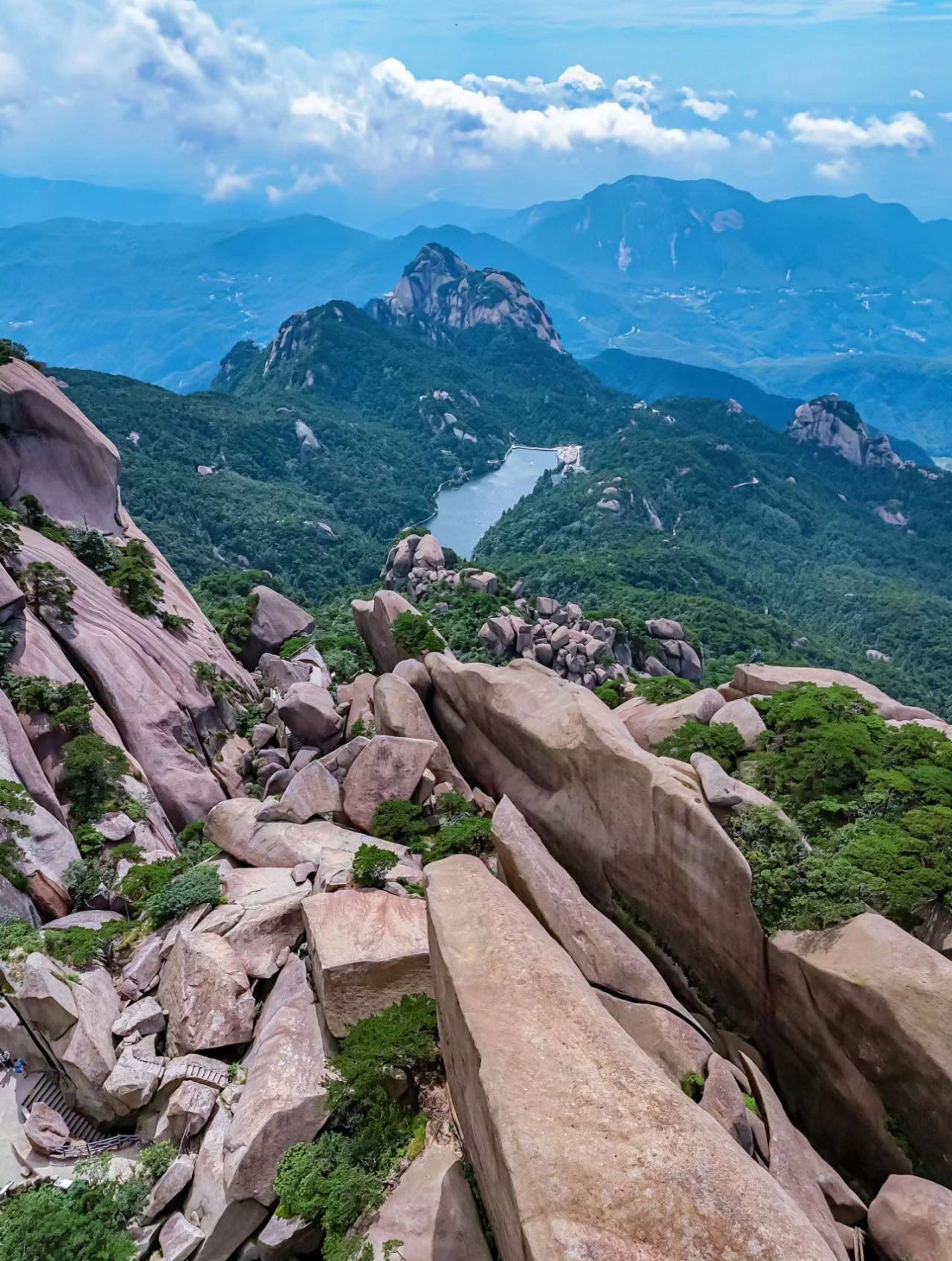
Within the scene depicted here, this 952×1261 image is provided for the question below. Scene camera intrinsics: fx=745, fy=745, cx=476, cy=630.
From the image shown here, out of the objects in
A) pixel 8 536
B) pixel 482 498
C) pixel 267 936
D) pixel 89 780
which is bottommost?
pixel 482 498

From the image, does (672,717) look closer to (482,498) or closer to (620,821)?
(620,821)

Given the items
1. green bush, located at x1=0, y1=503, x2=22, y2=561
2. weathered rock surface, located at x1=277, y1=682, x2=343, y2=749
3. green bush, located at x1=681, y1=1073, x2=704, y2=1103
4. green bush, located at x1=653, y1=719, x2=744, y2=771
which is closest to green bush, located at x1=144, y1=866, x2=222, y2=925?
weathered rock surface, located at x1=277, y1=682, x2=343, y2=749

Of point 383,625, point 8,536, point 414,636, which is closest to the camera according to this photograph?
point 8,536

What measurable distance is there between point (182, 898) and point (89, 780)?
25.3 feet

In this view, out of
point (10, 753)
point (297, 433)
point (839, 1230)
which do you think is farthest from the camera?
point (297, 433)

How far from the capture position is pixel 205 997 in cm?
1530

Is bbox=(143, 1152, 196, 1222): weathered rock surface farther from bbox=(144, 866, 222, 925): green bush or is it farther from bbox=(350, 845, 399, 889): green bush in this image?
bbox=(144, 866, 222, 925): green bush

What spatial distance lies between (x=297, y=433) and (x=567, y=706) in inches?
6058

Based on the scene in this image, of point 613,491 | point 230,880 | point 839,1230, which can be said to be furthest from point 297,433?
point 839,1230

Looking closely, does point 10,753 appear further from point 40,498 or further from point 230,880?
point 40,498

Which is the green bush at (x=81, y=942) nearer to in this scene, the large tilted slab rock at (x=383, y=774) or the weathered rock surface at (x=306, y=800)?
the weathered rock surface at (x=306, y=800)

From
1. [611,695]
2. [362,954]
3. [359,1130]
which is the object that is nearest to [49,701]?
[362,954]

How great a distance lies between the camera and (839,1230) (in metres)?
11.0

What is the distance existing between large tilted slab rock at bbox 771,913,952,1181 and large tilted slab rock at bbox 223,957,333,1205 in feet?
27.5
